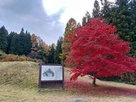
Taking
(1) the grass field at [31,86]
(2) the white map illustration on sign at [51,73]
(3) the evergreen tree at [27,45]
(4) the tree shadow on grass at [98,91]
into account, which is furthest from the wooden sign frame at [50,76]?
(3) the evergreen tree at [27,45]

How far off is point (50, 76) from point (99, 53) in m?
3.11

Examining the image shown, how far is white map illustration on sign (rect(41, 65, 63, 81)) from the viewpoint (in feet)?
32.4

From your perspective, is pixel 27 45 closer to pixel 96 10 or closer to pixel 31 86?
pixel 96 10

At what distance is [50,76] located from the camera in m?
10.0

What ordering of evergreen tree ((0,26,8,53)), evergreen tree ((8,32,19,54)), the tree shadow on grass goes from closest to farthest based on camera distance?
the tree shadow on grass → evergreen tree ((0,26,8,53)) → evergreen tree ((8,32,19,54))

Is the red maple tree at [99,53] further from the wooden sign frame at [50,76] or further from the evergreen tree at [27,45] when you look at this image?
the evergreen tree at [27,45]

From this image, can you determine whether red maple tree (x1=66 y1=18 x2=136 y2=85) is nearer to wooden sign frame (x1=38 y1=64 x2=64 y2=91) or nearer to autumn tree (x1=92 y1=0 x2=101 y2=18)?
wooden sign frame (x1=38 y1=64 x2=64 y2=91)

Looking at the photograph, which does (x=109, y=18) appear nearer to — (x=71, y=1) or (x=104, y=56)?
(x=71, y=1)

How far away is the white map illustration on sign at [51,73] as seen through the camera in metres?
9.88

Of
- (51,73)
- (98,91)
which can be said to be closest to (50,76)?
(51,73)

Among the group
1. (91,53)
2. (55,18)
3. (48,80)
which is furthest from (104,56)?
(55,18)

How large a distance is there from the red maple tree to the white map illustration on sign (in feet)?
2.84

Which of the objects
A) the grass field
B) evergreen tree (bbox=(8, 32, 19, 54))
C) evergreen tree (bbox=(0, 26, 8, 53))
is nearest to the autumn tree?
the grass field

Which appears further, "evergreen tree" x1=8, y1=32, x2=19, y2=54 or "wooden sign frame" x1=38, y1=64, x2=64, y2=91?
"evergreen tree" x1=8, y1=32, x2=19, y2=54
